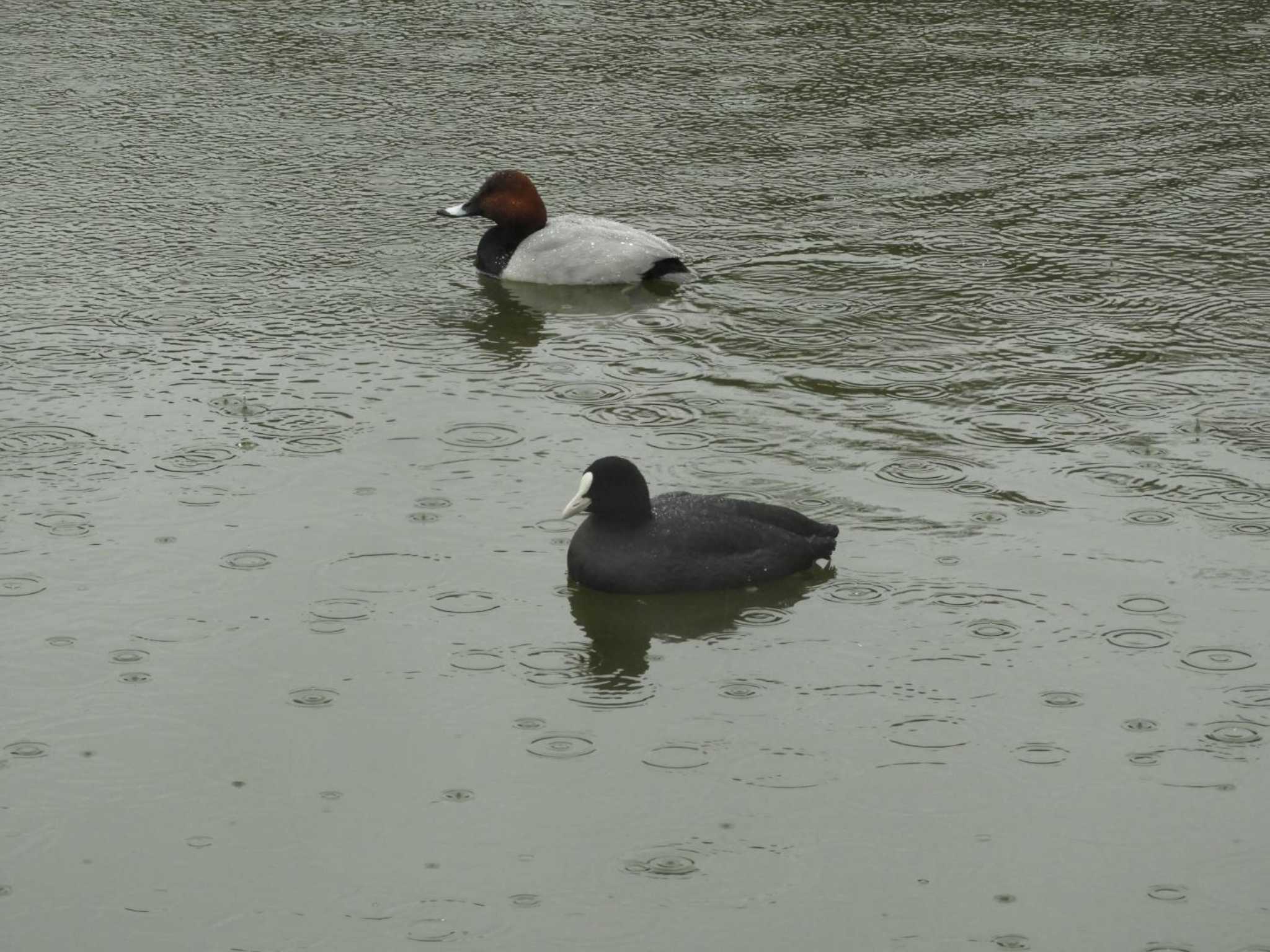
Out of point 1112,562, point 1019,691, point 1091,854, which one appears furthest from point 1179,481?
point 1091,854

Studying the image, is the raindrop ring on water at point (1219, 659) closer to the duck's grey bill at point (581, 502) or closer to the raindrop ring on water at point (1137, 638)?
the raindrop ring on water at point (1137, 638)

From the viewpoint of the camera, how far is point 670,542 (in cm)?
731

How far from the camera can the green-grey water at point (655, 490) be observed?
5617 millimetres

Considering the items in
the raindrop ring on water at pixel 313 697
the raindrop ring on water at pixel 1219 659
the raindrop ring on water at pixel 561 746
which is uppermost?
the raindrop ring on water at pixel 1219 659

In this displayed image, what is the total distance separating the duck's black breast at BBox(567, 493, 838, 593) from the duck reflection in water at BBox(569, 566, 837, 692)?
44 millimetres

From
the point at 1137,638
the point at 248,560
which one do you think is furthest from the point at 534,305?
the point at 1137,638

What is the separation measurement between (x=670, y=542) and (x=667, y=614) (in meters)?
0.26

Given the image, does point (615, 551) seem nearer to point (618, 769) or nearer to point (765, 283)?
point (618, 769)

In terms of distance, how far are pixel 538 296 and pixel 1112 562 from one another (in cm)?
444

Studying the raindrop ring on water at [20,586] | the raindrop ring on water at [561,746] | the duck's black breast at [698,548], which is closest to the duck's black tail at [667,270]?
the duck's black breast at [698,548]

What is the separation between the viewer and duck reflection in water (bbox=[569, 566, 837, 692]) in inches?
276

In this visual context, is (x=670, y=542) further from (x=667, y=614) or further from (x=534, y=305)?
(x=534, y=305)

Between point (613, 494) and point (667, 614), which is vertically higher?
point (613, 494)

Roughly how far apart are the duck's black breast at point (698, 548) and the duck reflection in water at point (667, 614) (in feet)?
0.14
